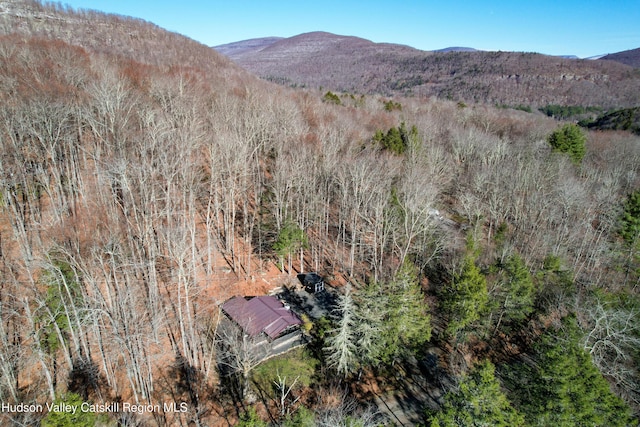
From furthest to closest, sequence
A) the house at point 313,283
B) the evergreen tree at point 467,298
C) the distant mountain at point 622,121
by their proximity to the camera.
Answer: the distant mountain at point 622,121 → the house at point 313,283 → the evergreen tree at point 467,298

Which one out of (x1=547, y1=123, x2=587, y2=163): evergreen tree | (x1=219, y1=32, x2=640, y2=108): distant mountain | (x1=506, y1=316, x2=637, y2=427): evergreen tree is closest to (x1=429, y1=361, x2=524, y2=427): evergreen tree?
(x1=506, y1=316, x2=637, y2=427): evergreen tree

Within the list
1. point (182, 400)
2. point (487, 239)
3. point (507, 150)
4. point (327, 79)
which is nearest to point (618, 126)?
point (507, 150)

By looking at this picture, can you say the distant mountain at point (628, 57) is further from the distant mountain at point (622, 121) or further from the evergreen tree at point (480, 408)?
the evergreen tree at point (480, 408)

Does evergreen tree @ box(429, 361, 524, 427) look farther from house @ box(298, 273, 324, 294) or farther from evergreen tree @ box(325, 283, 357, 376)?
house @ box(298, 273, 324, 294)

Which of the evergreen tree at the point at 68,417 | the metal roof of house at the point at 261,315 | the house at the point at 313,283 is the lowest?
the house at the point at 313,283

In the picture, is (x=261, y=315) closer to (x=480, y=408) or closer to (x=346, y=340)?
(x=346, y=340)

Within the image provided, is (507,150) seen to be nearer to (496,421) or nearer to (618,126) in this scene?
(618,126)

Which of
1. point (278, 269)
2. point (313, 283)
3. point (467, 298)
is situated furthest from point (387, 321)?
point (278, 269)

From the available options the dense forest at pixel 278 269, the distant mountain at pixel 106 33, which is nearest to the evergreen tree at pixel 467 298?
the dense forest at pixel 278 269
